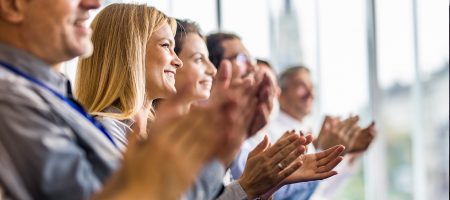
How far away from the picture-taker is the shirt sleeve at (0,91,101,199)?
1283mm

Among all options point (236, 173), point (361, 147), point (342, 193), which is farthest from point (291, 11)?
point (236, 173)

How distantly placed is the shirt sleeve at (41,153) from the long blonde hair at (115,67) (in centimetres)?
85

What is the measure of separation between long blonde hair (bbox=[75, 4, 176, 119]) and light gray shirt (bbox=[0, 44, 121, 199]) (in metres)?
0.76

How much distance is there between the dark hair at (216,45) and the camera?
10.8ft

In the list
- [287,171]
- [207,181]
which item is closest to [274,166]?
[287,171]

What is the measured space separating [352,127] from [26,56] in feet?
6.53

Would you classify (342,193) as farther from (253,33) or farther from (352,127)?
(352,127)

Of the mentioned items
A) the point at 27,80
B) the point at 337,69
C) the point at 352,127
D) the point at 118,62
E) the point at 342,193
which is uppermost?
the point at 27,80

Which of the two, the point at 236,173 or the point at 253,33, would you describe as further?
the point at 253,33

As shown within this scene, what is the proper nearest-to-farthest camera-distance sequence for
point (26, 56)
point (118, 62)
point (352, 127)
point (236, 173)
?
point (26, 56) → point (118, 62) → point (236, 173) → point (352, 127)

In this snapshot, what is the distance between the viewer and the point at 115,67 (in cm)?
223

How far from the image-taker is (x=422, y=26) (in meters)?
5.27

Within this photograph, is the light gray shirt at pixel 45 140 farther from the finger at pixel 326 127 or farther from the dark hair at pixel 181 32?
the finger at pixel 326 127

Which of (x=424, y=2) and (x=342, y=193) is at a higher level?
(x=424, y=2)
